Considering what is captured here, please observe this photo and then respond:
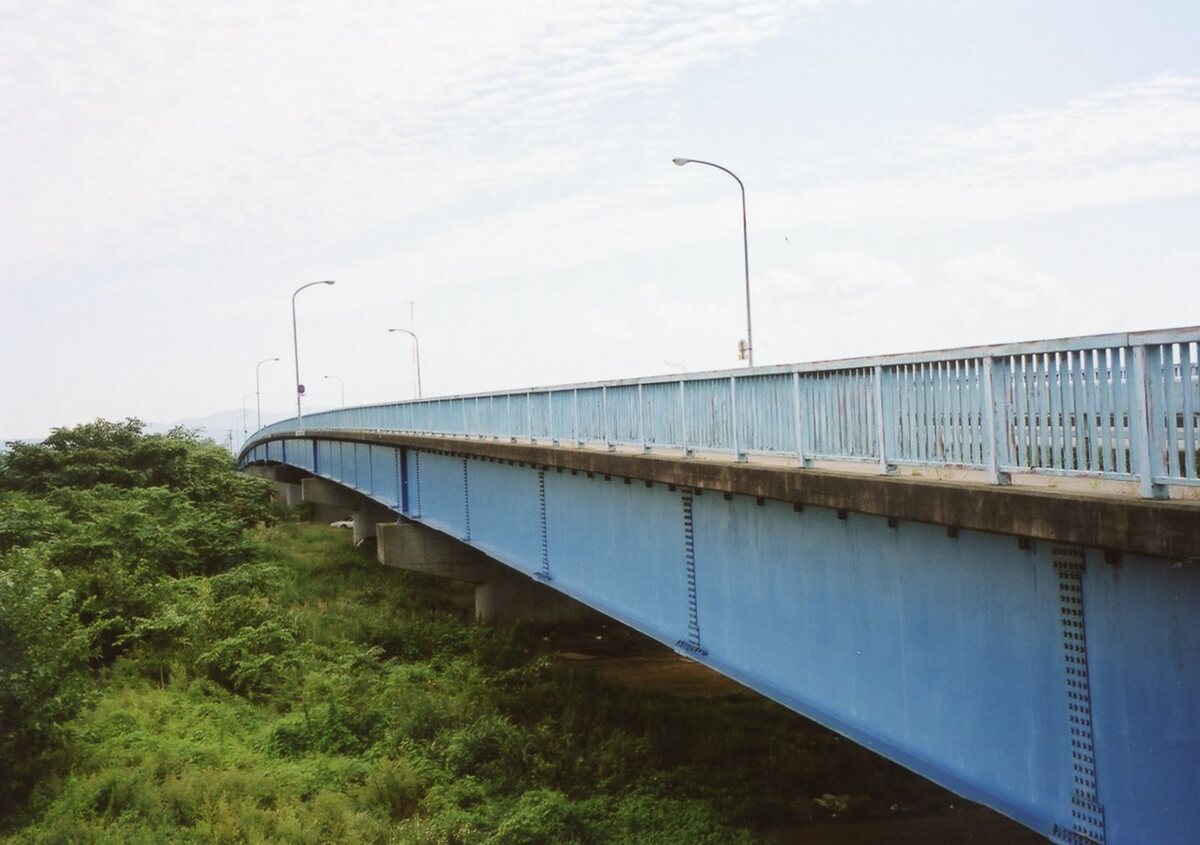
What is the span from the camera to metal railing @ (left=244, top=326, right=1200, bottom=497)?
6.84m

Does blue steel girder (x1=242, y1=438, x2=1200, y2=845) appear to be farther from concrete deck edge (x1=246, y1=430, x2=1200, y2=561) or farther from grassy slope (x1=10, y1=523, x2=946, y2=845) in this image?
grassy slope (x1=10, y1=523, x2=946, y2=845)

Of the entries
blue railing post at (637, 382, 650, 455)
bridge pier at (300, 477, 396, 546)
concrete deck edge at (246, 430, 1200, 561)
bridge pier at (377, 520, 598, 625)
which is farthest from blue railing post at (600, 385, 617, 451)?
bridge pier at (300, 477, 396, 546)

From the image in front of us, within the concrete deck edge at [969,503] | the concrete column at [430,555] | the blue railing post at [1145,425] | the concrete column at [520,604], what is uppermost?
the blue railing post at [1145,425]

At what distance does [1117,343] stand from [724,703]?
17661 mm

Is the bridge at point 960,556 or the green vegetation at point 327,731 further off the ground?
the bridge at point 960,556

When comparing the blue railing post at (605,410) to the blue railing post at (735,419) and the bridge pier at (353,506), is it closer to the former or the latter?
the blue railing post at (735,419)

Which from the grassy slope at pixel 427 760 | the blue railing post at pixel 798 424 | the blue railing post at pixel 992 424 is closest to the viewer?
A: the blue railing post at pixel 992 424

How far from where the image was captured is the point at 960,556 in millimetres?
8570

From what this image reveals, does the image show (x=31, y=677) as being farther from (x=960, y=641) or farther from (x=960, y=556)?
(x=960, y=556)

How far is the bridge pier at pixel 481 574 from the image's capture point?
30625 mm

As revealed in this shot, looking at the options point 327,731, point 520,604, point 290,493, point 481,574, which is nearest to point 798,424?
point 327,731

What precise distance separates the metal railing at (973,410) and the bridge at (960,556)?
0.07ft

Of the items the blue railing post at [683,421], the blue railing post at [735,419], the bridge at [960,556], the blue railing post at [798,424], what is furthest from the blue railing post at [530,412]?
the blue railing post at [798,424]

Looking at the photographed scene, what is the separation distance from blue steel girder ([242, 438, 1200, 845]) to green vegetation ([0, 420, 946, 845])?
4.41 metres
